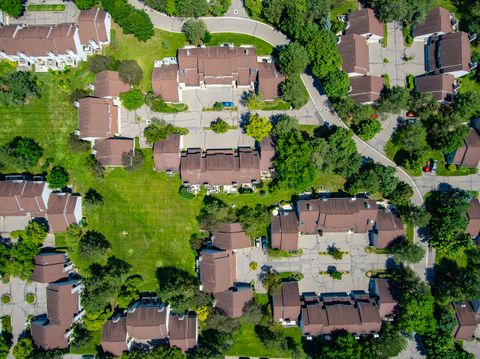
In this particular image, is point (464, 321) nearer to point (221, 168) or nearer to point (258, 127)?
point (258, 127)

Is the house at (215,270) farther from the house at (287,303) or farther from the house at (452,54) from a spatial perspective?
the house at (452,54)

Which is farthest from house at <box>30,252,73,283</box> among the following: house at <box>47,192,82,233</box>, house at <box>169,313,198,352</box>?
house at <box>169,313,198,352</box>

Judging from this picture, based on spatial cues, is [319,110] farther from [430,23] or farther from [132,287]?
[132,287]

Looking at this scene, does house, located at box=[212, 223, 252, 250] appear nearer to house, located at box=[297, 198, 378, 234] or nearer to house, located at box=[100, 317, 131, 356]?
house, located at box=[297, 198, 378, 234]

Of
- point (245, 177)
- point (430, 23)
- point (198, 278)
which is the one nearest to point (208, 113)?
point (245, 177)

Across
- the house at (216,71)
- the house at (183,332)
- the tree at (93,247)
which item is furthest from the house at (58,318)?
the house at (216,71)

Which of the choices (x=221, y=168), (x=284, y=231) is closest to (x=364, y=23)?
(x=221, y=168)
